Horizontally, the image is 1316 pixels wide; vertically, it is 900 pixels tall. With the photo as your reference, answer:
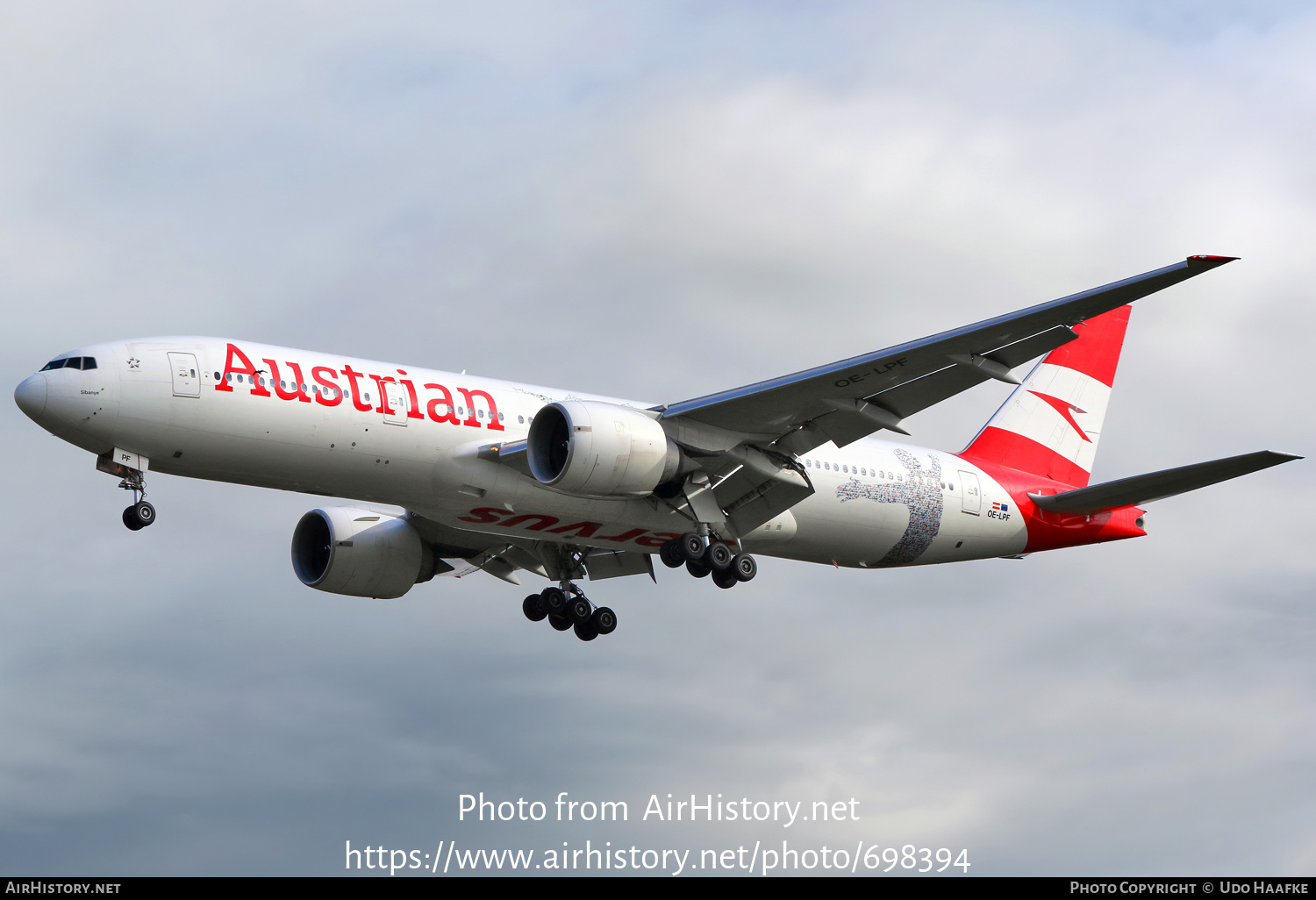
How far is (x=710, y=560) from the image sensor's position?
104ft

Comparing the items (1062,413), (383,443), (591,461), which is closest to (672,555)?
(591,461)

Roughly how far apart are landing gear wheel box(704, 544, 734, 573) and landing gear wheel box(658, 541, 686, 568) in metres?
0.56

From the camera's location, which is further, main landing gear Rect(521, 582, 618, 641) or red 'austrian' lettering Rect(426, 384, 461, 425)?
main landing gear Rect(521, 582, 618, 641)

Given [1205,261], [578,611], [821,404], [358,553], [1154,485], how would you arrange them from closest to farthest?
[1205,261], [821,404], [1154,485], [358,553], [578,611]

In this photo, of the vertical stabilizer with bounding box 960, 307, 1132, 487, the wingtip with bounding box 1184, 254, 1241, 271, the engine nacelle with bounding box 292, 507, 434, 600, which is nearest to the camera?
the wingtip with bounding box 1184, 254, 1241, 271

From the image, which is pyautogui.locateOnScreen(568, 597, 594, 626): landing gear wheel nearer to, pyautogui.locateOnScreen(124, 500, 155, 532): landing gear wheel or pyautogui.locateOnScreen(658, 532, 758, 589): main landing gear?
pyautogui.locateOnScreen(658, 532, 758, 589): main landing gear

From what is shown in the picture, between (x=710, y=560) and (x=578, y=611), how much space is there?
20.3ft

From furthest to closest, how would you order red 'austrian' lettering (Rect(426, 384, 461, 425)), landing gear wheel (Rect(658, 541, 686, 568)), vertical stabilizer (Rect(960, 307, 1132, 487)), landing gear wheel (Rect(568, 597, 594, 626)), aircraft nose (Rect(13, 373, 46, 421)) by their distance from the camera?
1. vertical stabilizer (Rect(960, 307, 1132, 487))
2. landing gear wheel (Rect(568, 597, 594, 626))
3. landing gear wheel (Rect(658, 541, 686, 568))
4. red 'austrian' lettering (Rect(426, 384, 461, 425))
5. aircraft nose (Rect(13, 373, 46, 421))

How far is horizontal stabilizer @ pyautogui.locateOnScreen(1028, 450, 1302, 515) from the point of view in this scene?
97.2ft

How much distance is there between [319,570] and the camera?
36.5 metres

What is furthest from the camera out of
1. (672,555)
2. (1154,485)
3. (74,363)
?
(1154,485)

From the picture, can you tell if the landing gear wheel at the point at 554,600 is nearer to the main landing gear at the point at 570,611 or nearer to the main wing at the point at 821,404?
the main landing gear at the point at 570,611

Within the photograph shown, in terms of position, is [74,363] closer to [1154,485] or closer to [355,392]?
[355,392]

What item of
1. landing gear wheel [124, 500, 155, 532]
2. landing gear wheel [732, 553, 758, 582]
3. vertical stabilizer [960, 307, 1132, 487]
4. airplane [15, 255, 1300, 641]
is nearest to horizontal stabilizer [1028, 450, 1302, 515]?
airplane [15, 255, 1300, 641]
